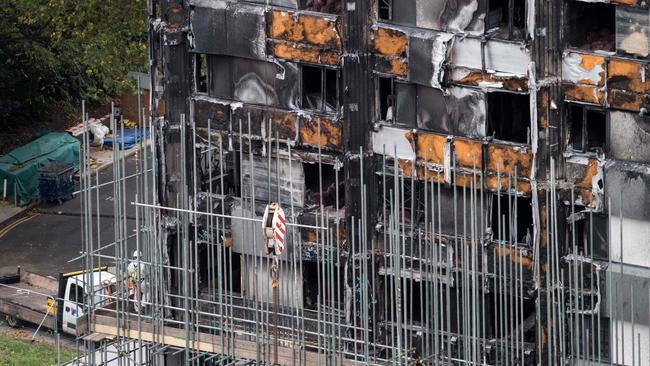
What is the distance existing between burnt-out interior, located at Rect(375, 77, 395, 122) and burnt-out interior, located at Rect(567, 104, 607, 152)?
5021mm

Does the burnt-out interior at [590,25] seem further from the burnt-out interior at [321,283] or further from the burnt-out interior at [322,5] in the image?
the burnt-out interior at [321,283]

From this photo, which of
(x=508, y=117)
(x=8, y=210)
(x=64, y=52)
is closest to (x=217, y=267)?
(x=508, y=117)

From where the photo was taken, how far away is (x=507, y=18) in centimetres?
5184

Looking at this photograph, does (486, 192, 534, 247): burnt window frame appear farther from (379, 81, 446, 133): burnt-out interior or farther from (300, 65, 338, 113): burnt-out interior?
(300, 65, 338, 113): burnt-out interior

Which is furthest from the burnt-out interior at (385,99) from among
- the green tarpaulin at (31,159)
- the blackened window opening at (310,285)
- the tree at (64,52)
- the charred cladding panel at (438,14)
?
the green tarpaulin at (31,159)

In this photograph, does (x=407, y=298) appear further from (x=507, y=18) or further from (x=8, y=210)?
(x=8, y=210)

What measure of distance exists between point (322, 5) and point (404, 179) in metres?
4.95

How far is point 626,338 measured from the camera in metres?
51.2

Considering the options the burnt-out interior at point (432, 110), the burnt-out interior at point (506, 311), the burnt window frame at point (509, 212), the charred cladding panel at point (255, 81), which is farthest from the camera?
the charred cladding panel at point (255, 81)

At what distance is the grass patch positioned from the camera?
6656 centimetres

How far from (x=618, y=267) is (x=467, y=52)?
6.40 meters

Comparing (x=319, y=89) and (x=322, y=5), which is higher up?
(x=322, y=5)

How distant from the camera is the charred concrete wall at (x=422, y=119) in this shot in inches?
1980

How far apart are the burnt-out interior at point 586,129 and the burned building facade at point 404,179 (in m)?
0.05
